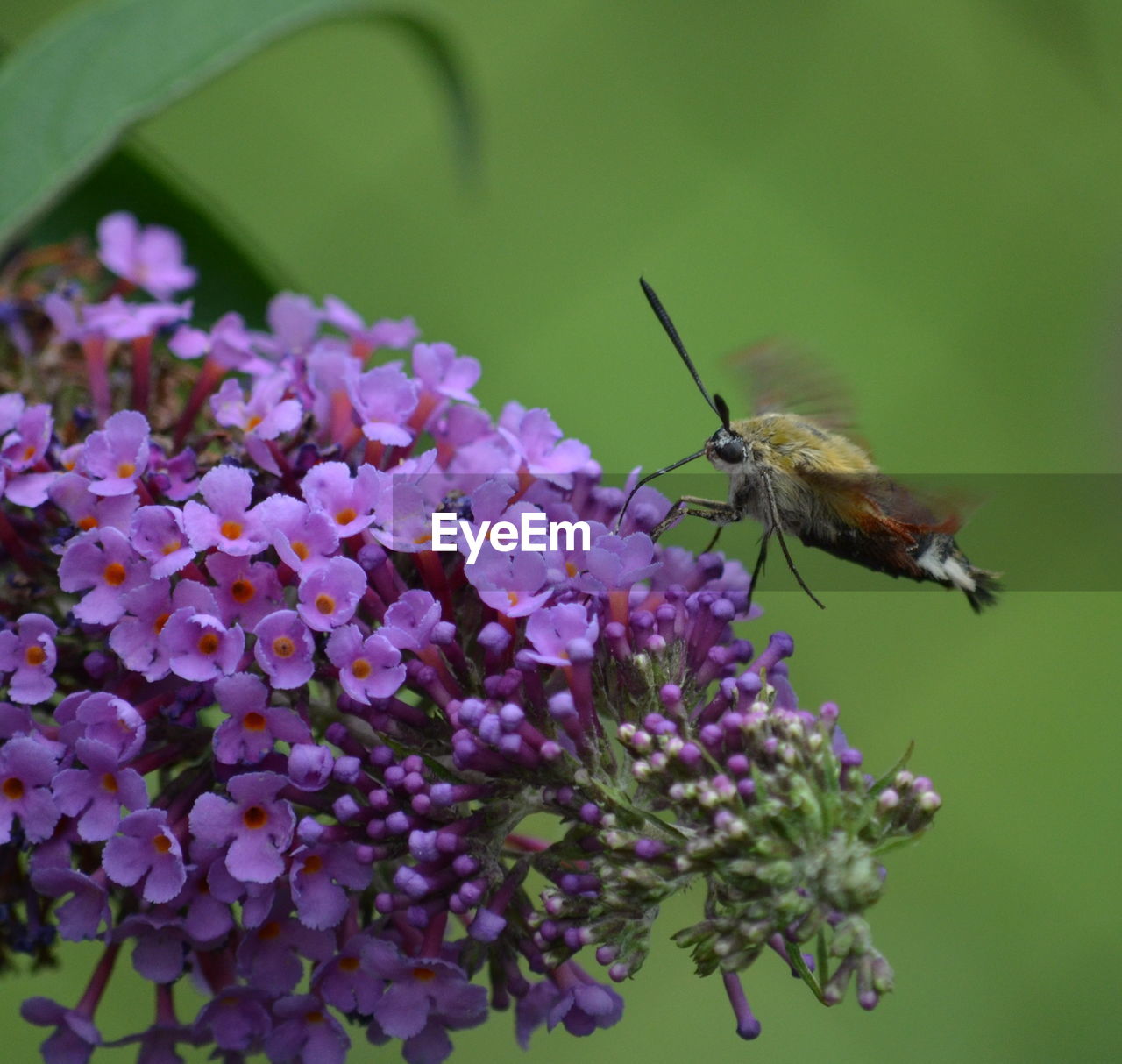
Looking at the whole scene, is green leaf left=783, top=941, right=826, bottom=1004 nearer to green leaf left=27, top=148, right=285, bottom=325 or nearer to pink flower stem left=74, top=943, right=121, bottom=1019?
pink flower stem left=74, top=943, right=121, bottom=1019

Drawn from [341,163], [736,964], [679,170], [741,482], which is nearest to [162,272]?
[741,482]

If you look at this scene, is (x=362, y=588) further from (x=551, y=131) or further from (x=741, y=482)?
(x=551, y=131)

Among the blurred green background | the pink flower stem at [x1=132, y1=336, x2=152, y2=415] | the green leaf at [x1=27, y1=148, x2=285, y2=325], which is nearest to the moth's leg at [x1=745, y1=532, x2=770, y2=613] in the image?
the pink flower stem at [x1=132, y1=336, x2=152, y2=415]

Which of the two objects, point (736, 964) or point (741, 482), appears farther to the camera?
point (741, 482)

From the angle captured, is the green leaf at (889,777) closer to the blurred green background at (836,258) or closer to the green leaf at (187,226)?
the green leaf at (187,226)

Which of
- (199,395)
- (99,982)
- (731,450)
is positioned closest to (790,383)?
(731,450)

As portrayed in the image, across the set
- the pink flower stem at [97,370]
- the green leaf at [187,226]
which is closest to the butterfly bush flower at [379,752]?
the pink flower stem at [97,370]
